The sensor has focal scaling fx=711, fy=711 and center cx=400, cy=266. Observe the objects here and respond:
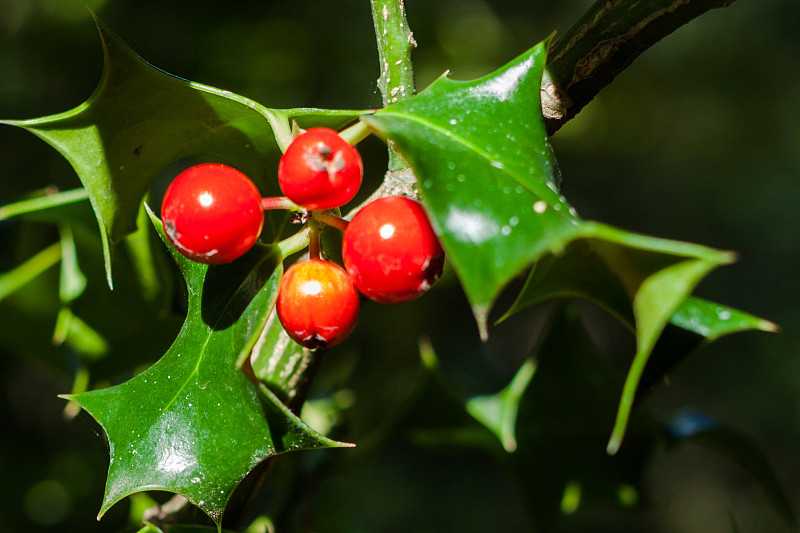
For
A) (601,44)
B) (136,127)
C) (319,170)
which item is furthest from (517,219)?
(136,127)

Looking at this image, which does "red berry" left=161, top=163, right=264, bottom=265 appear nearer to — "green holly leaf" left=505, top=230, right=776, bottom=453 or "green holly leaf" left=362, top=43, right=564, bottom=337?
"green holly leaf" left=362, top=43, right=564, bottom=337

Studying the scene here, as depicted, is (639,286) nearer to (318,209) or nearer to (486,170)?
(486,170)

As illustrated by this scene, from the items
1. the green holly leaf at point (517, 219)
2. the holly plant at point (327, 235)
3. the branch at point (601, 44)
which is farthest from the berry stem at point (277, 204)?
the branch at point (601, 44)

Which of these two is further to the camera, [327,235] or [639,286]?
[327,235]

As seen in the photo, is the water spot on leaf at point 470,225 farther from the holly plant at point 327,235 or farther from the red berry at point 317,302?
the red berry at point 317,302

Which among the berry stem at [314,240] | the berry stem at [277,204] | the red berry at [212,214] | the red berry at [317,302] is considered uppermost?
the red berry at [212,214]

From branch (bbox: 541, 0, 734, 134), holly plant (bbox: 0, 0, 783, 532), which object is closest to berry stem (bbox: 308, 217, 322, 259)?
holly plant (bbox: 0, 0, 783, 532)

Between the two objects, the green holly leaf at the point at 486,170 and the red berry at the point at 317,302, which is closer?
the green holly leaf at the point at 486,170
